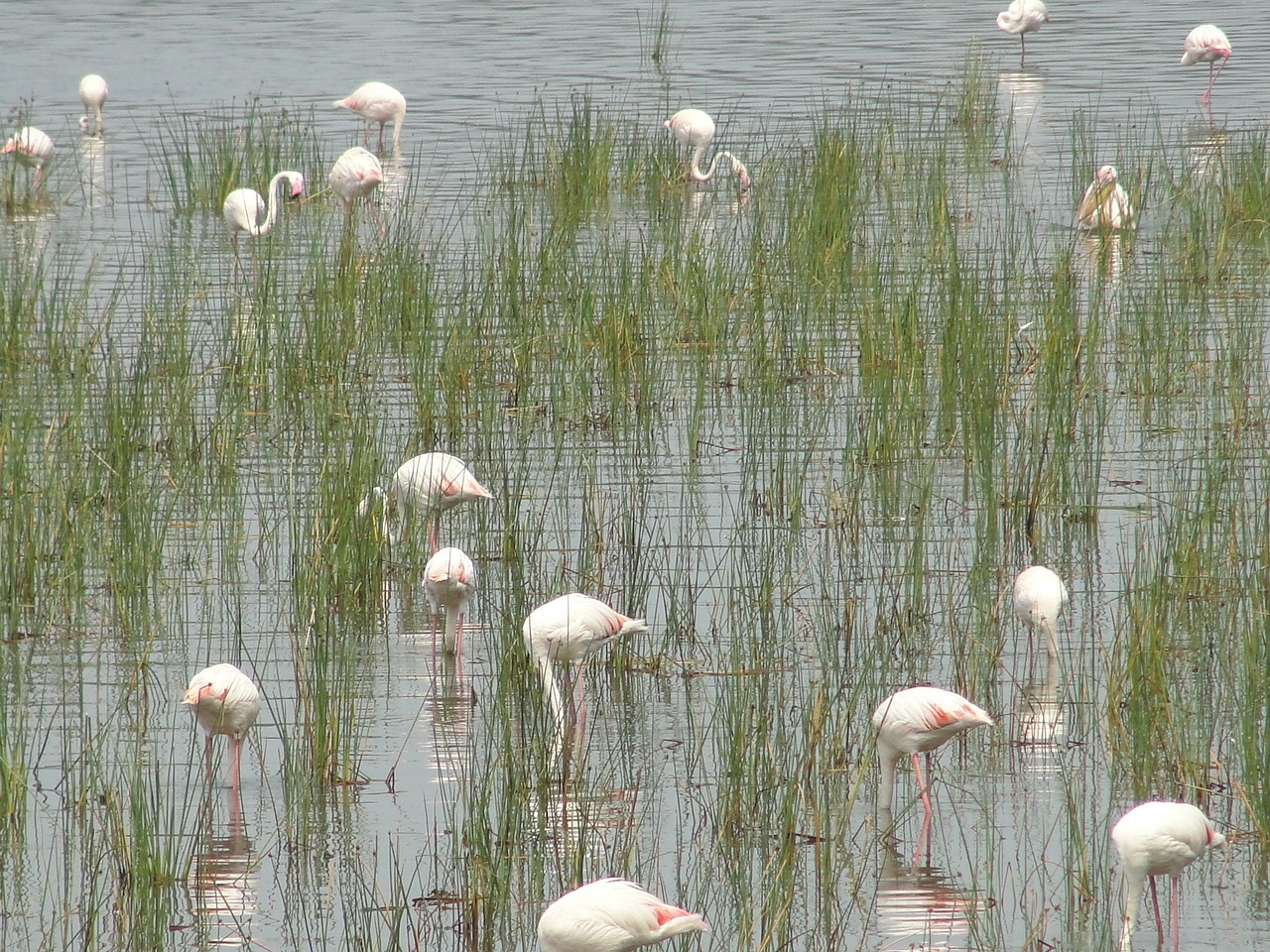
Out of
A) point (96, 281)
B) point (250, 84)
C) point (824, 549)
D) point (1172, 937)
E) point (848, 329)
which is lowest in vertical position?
point (1172, 937)

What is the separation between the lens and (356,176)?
12.2 meters

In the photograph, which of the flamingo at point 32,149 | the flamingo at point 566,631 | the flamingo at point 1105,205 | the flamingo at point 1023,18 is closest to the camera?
the flamingo at point 566,631

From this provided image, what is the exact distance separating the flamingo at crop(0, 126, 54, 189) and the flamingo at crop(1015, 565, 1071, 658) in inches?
382

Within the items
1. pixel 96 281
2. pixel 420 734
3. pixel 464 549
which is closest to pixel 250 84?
pixel 96 281

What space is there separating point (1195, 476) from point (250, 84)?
14.2 metres

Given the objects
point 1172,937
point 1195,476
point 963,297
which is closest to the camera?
point 1172,937

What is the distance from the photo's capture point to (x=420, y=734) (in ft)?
17.3

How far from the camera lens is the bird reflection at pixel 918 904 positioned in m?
4.11

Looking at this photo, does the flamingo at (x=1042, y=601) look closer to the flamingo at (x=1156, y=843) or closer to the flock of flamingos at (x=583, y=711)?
the flock of flamingos at (x=583, y=711)

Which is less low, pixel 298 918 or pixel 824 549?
pixel 824 549

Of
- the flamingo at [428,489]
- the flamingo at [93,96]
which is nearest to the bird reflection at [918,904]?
the flamingo at [428,489]

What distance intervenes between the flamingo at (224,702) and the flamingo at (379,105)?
11118 mm

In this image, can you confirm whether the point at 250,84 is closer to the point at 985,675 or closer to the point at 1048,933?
the point at 985,675

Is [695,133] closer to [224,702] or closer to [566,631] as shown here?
[566,631]
